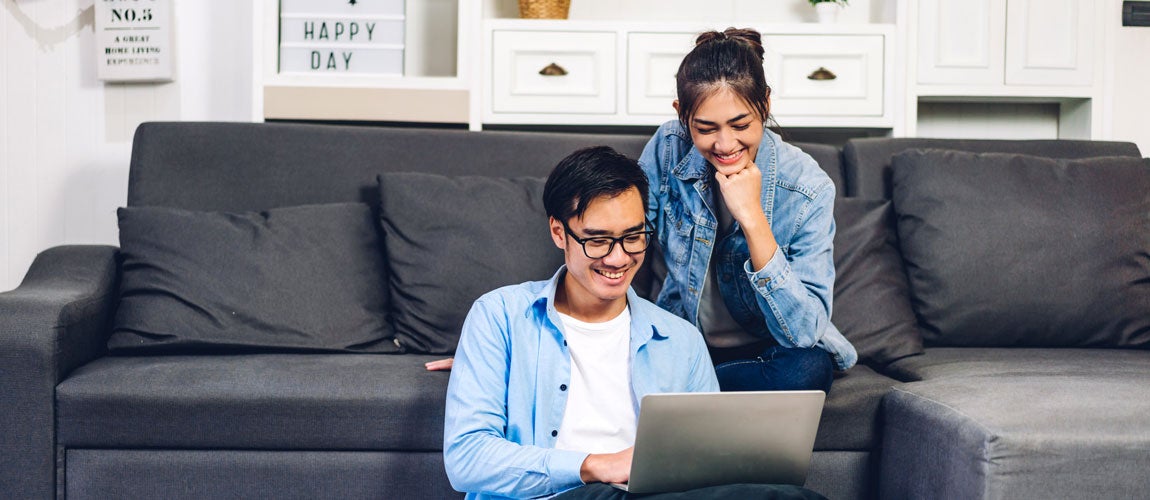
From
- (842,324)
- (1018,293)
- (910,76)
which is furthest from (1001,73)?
(842,324)

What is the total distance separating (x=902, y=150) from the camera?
7.90ft

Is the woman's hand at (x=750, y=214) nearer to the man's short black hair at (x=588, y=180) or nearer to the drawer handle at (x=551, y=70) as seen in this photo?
the man's short black hair at (x=588, y=180)

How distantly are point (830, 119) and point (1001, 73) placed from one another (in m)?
0.54

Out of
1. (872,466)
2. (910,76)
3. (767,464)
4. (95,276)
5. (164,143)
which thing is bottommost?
(872,466)

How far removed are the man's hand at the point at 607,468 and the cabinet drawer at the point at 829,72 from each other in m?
1.75

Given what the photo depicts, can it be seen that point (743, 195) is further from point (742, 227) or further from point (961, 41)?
point (961, 41)

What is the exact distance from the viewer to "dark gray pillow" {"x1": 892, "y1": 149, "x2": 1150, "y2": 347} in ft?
6.97

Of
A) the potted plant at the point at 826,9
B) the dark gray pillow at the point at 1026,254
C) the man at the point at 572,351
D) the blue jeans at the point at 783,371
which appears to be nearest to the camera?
the man at the point at 572,351

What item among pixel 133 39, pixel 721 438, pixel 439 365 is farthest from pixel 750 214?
pixel 133 39

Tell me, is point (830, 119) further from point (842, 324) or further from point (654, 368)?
point (654, 368)

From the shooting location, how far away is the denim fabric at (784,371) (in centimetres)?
163

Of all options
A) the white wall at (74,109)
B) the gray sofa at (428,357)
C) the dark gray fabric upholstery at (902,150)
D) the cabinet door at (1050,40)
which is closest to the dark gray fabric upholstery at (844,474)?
the gray sofa at (428,357)

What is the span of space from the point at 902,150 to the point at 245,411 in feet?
5.47

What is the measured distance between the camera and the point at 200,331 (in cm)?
194
